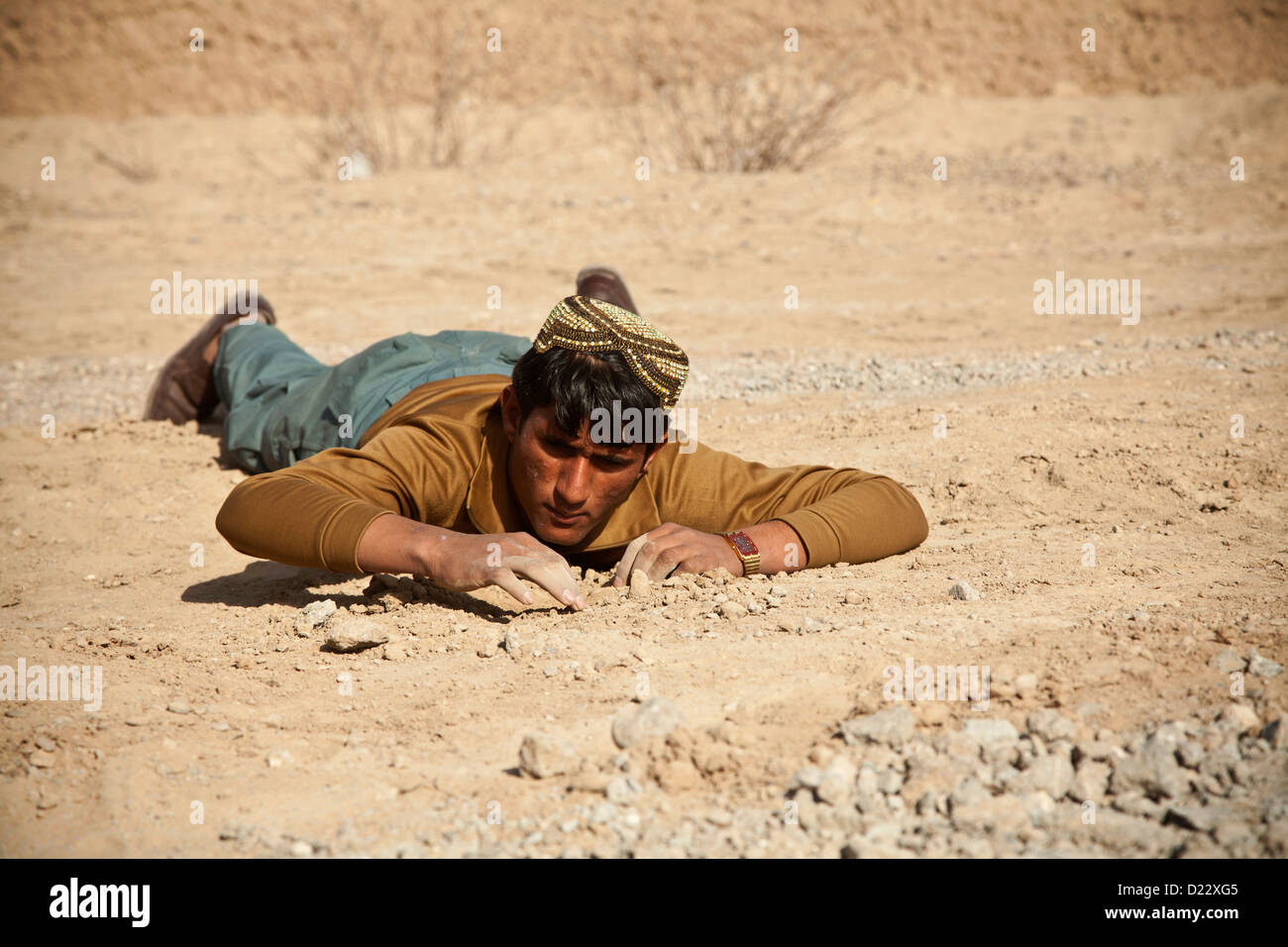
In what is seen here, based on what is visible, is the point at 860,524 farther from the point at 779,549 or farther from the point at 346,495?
the point at 346,495

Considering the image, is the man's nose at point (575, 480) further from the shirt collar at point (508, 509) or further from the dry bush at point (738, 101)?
the dry bush at point (738, 101)

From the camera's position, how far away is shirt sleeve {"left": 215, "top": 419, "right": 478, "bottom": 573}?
8.66 ft

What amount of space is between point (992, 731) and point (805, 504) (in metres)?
1.26

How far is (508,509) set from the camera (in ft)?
9.77

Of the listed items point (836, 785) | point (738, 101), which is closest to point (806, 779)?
point (836, 785)

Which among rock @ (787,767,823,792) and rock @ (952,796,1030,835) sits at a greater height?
rock @ (787,767,823,792)

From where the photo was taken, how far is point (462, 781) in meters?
2.04

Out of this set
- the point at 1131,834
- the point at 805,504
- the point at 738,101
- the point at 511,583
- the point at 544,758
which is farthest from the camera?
the point at 738,101

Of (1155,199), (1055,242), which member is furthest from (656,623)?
(1155,199)

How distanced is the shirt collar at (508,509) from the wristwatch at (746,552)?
8.9 inches

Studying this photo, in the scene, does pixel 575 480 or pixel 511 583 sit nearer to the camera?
pixel 511 583

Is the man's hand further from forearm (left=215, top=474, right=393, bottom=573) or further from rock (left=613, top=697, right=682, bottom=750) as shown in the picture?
rock (left=613, top=697, right=682, bottom=750)

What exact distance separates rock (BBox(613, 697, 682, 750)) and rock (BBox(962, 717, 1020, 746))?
53cm

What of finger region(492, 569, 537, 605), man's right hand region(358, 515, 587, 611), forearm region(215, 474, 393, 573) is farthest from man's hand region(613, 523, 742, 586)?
forearm region(215, 474, 393, 573)
